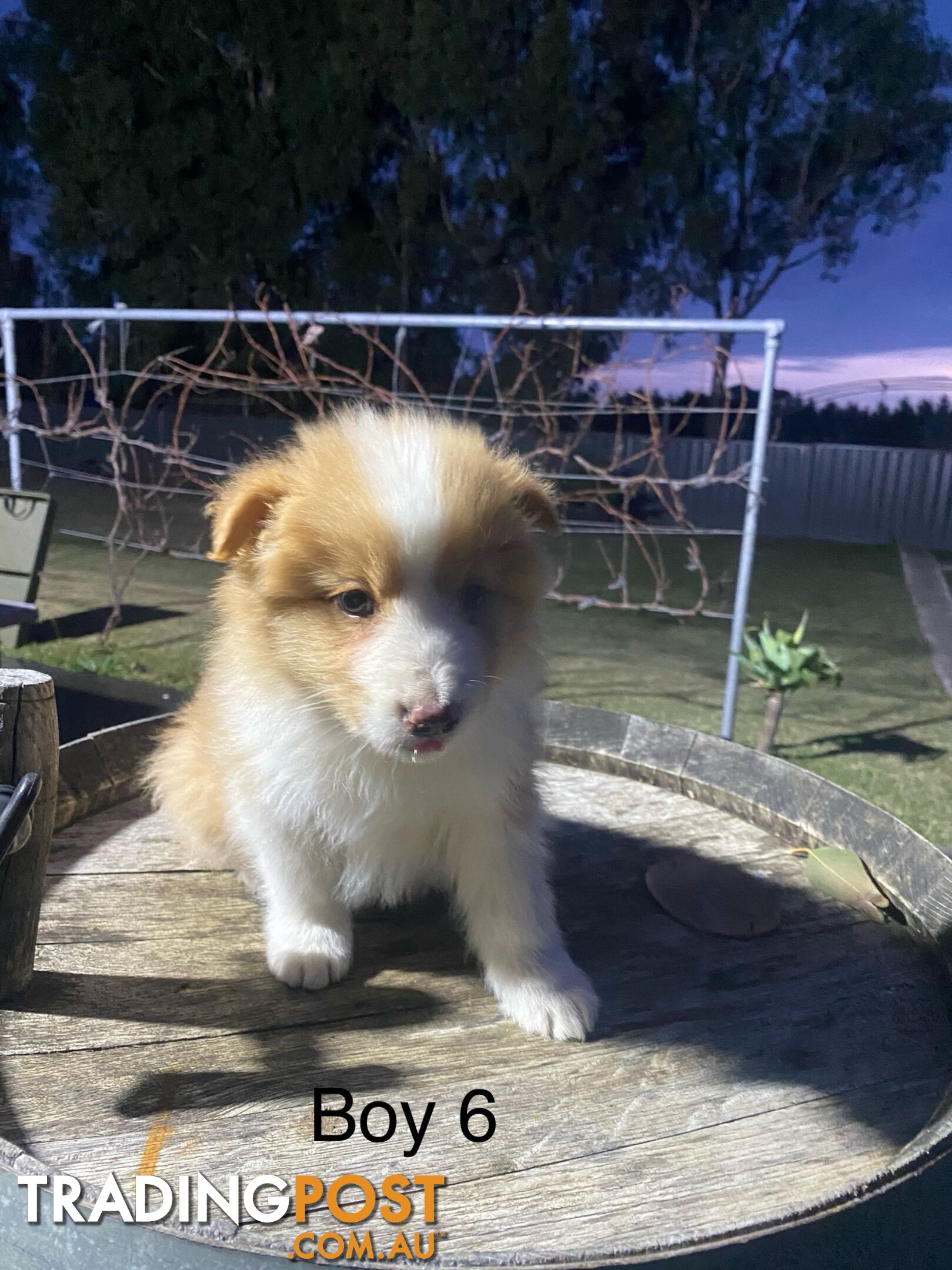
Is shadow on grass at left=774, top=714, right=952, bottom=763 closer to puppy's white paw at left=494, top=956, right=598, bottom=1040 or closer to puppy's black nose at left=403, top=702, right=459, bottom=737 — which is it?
puppy's white paw at left=494, top=956, right=598, bottom=1040

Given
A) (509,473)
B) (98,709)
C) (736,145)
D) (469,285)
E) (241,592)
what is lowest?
(98,709)

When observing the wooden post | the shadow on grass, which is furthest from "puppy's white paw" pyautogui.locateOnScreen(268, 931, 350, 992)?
the shadow on grass

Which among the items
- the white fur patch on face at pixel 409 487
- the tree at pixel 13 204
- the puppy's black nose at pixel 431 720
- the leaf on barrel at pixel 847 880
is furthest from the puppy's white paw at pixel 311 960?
the tree at pixel 13 204

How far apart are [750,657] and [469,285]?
1738mm

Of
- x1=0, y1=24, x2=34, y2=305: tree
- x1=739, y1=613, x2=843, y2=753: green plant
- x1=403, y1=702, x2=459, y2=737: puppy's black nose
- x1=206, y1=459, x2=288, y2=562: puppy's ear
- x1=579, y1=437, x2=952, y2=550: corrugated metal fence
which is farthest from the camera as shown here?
x1=0, y1=24, x2=34, y2=305: tree

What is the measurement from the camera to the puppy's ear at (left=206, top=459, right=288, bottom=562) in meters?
0.91

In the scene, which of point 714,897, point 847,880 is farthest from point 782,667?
point 714,897

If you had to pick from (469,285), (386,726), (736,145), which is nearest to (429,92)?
(469,285)

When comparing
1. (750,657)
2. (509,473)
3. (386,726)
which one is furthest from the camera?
(750,657)

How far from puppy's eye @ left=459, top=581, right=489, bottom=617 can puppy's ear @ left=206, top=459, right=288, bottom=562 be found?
21 cm

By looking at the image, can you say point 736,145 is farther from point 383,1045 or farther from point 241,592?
point 383,1045

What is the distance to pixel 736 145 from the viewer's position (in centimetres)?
328

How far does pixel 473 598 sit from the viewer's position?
2.87ft

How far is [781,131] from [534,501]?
2897 mm
